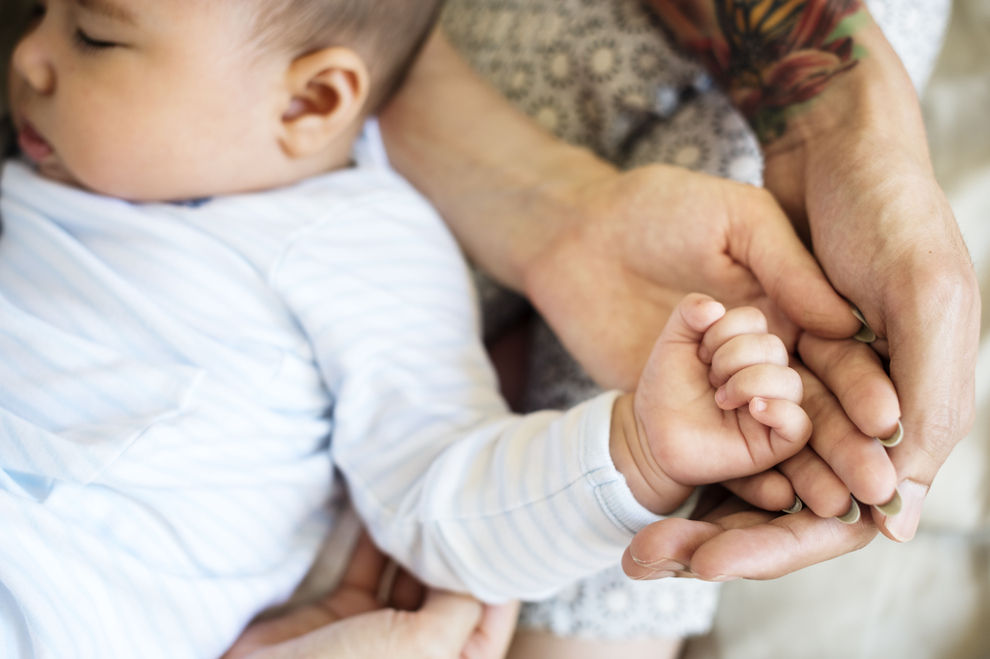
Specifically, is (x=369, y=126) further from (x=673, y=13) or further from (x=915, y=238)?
(x=915, y=238)

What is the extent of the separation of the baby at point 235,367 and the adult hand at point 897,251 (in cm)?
15

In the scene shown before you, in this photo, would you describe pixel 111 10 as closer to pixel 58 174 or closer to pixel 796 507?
pixel 58 174

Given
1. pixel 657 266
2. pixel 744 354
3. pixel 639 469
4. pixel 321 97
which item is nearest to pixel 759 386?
pixel 744 354

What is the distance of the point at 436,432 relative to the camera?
2.70 ft

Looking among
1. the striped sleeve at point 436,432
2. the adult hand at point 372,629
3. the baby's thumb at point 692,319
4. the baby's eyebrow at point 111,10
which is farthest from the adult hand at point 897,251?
the baby's eyebrow at point 111,10

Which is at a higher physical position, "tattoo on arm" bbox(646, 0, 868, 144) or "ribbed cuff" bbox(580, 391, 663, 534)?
"tattoo on arm" bbox(646, 0, 868, 144)

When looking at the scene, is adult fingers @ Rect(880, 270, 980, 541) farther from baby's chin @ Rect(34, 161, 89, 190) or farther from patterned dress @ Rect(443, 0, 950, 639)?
baby's chin @ Rect(34, 161, 89, 190)

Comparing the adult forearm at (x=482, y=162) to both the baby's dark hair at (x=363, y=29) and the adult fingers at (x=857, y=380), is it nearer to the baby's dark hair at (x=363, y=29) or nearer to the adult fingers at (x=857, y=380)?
the baby's dark hair at (x=363, y=29)

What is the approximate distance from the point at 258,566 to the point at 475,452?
11.3 inches

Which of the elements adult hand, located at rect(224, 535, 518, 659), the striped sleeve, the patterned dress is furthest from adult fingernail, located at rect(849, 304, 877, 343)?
adult hand, located at rect(224, 535, 518, 659)

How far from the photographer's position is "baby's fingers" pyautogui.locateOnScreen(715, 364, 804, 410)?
0.57m

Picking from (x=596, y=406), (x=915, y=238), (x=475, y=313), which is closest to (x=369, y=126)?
(x=475, y=313)

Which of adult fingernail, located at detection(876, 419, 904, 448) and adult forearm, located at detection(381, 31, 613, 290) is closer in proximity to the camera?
adult fingernail, located at detection(876, 419, 904, 448)

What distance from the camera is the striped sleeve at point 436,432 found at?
0.71 meters
